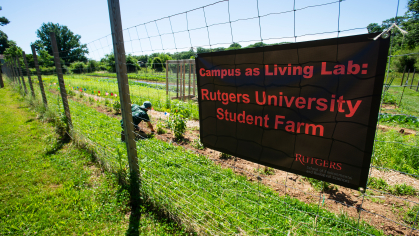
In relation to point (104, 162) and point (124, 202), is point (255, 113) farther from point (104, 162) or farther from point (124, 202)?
point (104, 162)

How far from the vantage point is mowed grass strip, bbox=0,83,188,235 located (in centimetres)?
257

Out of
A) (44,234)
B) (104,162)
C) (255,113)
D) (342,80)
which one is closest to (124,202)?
(44,234)

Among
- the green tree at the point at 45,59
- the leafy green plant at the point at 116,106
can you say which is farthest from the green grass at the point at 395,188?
the green tree at the point at 45,59

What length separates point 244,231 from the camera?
7.52 ft

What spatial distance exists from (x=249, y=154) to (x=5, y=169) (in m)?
4.74

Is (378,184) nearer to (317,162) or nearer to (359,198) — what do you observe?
(359,198)

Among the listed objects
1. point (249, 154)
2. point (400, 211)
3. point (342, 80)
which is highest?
point (342, 80)

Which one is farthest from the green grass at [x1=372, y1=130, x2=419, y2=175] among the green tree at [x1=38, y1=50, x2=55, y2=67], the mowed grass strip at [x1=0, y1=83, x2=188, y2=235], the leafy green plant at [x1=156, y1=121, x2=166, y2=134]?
the green tree at [x1=38, y1=50, x2=55, y2=67]

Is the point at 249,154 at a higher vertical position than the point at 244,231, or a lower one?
higher

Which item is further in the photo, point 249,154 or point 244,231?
point 244,231

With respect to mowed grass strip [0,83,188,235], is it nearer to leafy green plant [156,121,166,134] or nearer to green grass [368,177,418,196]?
leafy green plant [156,121,166,134]

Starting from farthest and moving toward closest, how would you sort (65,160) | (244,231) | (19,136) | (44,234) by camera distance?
(19,136), (65,160), (44,234), (244,231)

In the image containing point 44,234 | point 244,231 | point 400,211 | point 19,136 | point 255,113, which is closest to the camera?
→ point 255,113

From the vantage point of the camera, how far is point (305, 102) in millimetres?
1456
